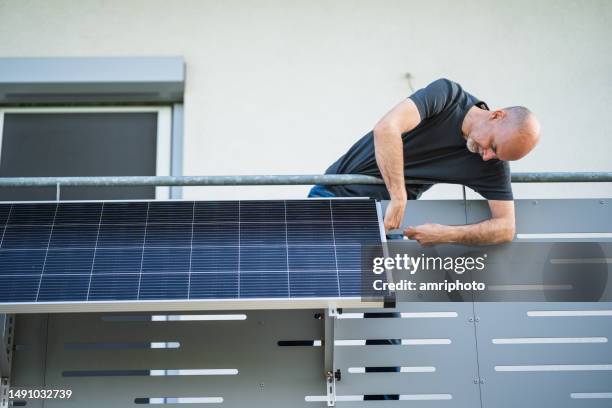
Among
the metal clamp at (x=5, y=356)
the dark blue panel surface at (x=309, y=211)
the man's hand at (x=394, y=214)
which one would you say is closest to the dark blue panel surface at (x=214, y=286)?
the dark blue panel surface at (x=309, y=211)

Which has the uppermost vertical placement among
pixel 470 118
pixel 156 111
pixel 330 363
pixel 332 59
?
pixel 332 59

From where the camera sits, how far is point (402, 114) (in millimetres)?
4305

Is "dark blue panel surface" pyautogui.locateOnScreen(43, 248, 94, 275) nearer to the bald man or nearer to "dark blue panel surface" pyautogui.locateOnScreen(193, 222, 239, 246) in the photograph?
"dark blue panel surface" pyautogui.locateOnScreen(193, 222, 239, 246)

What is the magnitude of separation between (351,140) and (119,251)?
262 centimetres

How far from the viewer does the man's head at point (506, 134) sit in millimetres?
4242

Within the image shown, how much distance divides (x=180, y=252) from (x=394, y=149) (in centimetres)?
116

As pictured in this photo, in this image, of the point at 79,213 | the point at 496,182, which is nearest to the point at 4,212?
the point at 79,213

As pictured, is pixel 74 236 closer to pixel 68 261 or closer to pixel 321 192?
pixel 68 261

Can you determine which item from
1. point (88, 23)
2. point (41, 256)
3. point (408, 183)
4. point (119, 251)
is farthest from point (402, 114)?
point (88, 23)

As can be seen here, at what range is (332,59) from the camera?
662 cm

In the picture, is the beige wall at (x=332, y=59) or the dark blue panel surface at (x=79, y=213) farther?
the beige wall at (x=332, y=59)

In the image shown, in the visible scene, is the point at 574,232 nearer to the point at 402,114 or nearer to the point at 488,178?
the point at 488,178

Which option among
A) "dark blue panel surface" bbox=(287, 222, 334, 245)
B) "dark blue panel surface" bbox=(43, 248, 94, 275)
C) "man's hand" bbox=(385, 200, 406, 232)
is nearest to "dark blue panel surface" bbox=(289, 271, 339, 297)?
"dark blue panel surface" bbox=(287, 222, 334, 245)

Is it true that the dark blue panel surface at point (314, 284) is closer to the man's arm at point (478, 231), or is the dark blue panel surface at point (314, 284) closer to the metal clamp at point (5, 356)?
the man's arm at point (478, 231)
